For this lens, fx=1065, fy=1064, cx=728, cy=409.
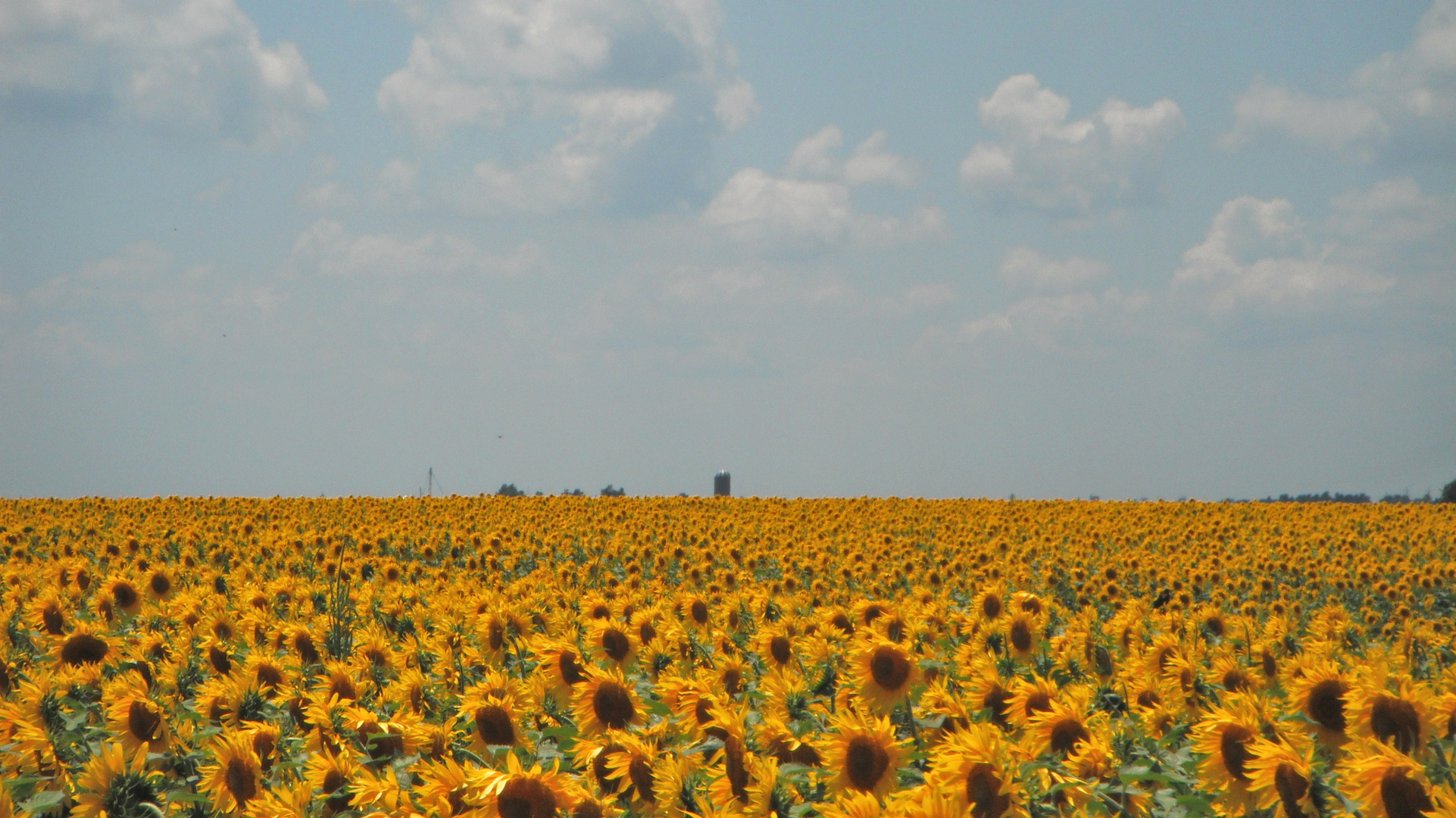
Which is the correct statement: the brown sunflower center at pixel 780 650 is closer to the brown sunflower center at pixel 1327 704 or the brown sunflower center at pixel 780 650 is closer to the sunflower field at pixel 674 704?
Answer: the sunflower field at pixel 674 704

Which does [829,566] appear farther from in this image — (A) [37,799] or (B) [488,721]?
(A) [37,799]

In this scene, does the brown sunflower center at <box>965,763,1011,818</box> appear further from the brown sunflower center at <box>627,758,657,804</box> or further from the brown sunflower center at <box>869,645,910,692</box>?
the brown sunflower center at <box>869,645,910,692</box>

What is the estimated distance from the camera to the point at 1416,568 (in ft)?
70.0

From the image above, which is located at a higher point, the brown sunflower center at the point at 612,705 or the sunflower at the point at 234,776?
the brown sunflower center at the point at 612,705

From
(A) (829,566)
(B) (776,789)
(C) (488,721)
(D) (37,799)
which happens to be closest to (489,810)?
(B) (776,789)

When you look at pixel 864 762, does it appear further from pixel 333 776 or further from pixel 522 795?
pixel 333 776

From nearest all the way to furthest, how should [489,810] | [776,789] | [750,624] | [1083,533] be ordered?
[489,810] → [776,789] → [750,624] → [1083,533]

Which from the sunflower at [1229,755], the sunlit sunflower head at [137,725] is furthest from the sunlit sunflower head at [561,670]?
the sunflower at [1229,755]

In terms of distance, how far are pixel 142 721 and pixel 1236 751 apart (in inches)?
176

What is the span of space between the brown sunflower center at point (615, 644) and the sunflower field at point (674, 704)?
0.01 meters

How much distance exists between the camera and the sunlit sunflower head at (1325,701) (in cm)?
436

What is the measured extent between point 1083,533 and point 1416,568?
20.8 ft

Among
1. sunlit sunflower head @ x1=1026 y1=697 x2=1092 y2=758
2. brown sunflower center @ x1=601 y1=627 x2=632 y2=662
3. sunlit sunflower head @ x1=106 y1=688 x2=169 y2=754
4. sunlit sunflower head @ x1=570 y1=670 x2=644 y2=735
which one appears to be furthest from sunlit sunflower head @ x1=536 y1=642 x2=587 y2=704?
sunlit sunflower head @ x1=1026 y1=697 x2=1092 y2=758

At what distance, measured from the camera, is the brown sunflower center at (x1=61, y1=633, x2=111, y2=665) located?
6125 millimetres
